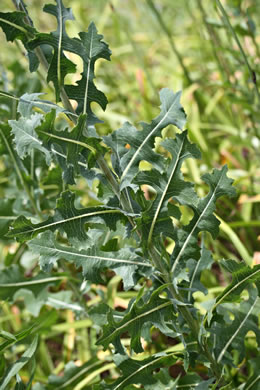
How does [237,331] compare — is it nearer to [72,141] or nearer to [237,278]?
[237,278]

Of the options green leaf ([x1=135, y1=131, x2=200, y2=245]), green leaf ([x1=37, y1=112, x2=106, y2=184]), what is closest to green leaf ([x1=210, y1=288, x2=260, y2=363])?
green leaf ([x1=135, y1=131, x2=200, y2=245])

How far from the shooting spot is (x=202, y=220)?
754 mm

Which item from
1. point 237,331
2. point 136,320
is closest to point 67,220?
point 136,320

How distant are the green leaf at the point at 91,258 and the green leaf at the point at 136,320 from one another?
0.12ft

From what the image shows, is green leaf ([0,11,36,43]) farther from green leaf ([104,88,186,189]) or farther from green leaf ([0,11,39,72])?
green leaf ([104,88,186,189])

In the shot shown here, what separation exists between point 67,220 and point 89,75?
0.68 ft

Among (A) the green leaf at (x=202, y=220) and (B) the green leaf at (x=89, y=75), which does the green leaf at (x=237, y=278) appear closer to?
(A) the green leaf at (x=202, y=220)

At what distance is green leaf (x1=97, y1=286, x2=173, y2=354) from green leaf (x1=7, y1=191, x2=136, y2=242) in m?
0.12

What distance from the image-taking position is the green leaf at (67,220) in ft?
2.17

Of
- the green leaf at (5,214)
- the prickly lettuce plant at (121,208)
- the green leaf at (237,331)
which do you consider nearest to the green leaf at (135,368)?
the prickly lettuce plant at (121,208)

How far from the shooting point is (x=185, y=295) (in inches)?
34.3

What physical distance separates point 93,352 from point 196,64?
1666 mm

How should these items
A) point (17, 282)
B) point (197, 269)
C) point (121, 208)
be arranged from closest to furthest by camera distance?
point (121, 208) → point (197, 269) → point (17, 282)

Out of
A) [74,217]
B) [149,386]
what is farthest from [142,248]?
[149,386]
